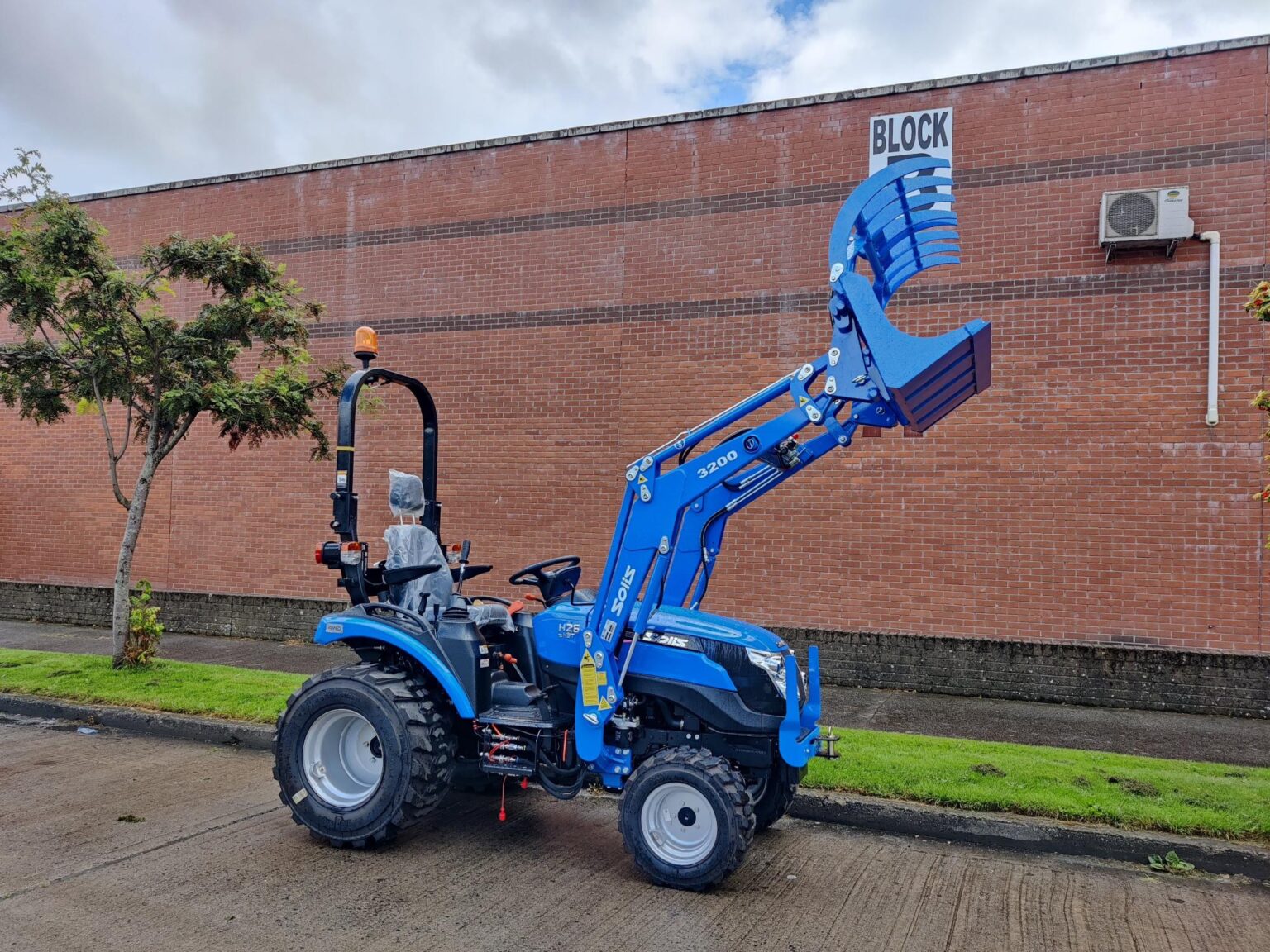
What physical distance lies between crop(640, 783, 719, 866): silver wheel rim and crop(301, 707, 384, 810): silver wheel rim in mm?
1629

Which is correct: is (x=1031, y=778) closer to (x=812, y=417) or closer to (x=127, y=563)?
(x=812, y=417)

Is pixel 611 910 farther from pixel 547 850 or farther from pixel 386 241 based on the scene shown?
pixel 386 241

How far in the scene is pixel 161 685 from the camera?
9.00m

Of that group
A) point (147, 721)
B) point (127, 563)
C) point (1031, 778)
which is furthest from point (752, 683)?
point (127, 563)

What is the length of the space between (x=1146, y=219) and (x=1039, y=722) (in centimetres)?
518

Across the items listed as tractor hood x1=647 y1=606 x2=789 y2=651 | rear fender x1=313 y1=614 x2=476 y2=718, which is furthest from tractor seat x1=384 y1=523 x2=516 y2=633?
tractor hood x1=647 y1=606 x2=789 y2=651

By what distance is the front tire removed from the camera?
15.1 feet

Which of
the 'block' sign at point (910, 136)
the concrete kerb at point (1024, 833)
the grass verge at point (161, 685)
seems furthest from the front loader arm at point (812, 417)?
the 'block' sign at point (910, 136)

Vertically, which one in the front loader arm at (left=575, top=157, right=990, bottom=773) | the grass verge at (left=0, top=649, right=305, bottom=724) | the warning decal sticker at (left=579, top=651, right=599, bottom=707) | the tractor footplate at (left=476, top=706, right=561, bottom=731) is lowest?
the grass verge at (left=0, top=649, right=305, bottom=724)

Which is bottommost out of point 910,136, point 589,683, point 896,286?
point 589,683

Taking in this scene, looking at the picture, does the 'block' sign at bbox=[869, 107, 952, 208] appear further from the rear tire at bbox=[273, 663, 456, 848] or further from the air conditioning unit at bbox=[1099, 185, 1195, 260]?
the rear tire at bbox=[273, 663, 456, 848]

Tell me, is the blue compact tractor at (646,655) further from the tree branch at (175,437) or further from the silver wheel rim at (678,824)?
the tree branch at (175,437)

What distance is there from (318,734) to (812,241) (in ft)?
26.5

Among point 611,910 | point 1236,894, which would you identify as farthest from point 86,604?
point 1236,894
